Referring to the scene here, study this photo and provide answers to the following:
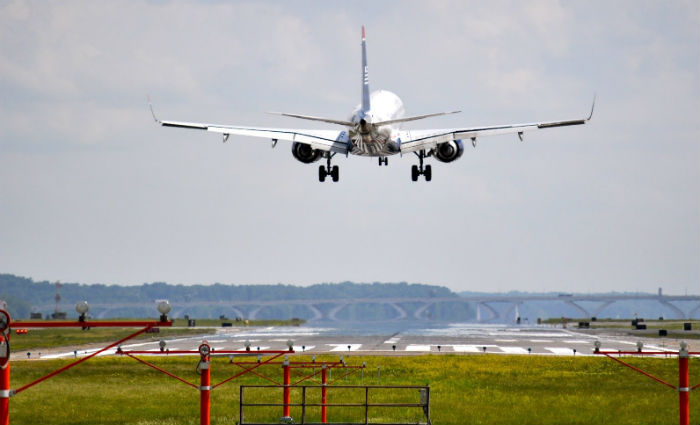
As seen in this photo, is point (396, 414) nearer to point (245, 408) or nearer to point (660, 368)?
point (245, 408)

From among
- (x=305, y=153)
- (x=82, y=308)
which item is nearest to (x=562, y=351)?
Result: (x=305, y=153)

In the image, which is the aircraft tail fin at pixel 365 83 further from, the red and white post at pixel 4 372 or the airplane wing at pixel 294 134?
the red and white post at pixel 4 372

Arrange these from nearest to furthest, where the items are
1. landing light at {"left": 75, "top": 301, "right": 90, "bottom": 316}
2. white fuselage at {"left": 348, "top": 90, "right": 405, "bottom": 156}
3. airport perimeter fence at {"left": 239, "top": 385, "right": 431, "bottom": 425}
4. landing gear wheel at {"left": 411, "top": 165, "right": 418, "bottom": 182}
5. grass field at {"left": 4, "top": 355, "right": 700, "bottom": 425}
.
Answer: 1. landing light at {"left": 75, "top": 301, "right": 90, "bottom": 316}
2. airport perimeter fence at {"left": 239, "top": 385, "right": 431, "bottom": 425}
3. grass field at {"left": 4, "top": 355, "right": 700, "bottom": 425}
4. white fuselage at {"left": 348, "top": 90, "right": 405, "bottom": 156}
5. landing gear wheel at {"left": 411, "top": 165, "right": 418, "bottom": 182}

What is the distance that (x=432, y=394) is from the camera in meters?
48.2

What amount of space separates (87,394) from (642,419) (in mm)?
27379

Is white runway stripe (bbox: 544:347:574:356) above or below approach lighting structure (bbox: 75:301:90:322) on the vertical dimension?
below

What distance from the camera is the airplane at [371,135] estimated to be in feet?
A: 214

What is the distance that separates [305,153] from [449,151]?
11359 mm

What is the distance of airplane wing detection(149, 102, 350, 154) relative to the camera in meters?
68.1

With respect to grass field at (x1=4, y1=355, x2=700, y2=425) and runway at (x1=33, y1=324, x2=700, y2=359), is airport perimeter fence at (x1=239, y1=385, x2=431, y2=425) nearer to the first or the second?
grass field at (x1=4, y1=355, x2=700, y2=425)

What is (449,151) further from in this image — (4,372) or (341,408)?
(4,372)

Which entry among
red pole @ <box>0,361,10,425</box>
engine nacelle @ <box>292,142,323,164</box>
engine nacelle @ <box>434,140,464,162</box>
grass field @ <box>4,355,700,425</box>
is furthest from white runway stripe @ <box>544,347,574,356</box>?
red pole @ <box>0,361,10,425</box>

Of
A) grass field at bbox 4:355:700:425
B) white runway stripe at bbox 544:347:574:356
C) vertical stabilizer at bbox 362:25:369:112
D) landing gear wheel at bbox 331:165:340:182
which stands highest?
vertical stabilizer at bbox 362:25:369:112

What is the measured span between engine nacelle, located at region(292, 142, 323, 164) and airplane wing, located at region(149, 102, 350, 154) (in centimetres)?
178
